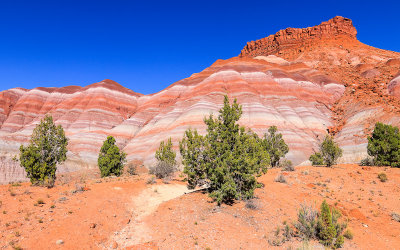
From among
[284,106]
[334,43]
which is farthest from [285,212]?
[334,43]

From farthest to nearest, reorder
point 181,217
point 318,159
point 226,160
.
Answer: point 318,159 → point 226,160 → point 181,217

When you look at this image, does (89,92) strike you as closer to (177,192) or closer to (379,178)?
(177,192)

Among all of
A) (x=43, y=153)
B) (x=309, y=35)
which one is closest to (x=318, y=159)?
(x=43, y=153)

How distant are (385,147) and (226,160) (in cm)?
2165

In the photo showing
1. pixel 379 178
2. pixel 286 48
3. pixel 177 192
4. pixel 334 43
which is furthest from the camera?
pixel 286 48

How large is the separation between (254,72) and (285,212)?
228 feet

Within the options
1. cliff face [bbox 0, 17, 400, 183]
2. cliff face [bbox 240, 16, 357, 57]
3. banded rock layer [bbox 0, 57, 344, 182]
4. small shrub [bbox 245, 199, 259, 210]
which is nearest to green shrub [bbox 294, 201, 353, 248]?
small shrub [bbox 245, 199, 259, 210]

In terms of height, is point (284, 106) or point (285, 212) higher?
point (284, 106)

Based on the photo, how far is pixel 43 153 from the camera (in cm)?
1838

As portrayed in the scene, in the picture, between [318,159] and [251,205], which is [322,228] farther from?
[318,159]

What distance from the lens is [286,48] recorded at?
435ft

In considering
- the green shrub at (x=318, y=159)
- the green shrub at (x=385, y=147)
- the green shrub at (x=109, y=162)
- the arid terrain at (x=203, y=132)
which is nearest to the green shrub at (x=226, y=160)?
the arid terrain at (x=203, y=132)

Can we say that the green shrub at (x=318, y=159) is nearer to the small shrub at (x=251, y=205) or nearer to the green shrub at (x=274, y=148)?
the green shrub at (x=274, y=148)

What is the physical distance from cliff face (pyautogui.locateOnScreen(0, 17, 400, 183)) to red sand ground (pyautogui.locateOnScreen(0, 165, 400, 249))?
3058cm
